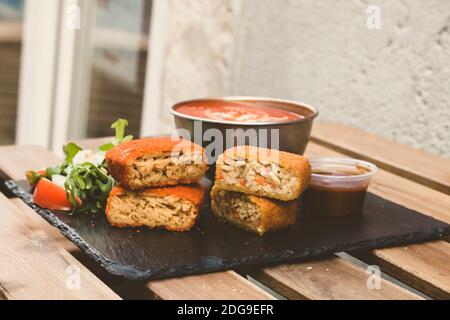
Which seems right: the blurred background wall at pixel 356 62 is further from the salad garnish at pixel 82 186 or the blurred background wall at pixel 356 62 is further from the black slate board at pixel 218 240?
the salad garnish at pixel 82 186

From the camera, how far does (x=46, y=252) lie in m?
1.31

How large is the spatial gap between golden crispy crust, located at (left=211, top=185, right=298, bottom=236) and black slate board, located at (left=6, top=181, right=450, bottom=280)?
0.6 inches

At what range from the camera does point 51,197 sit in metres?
1.50

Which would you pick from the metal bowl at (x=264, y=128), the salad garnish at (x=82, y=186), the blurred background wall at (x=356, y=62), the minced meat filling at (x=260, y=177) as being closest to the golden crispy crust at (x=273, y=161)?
the minced meat filling at (x=260, y=177)

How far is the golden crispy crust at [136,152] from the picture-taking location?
4.54ft

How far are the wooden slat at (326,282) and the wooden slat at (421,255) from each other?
0.21 feet

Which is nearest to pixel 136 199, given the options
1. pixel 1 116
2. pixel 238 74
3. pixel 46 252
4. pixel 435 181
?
pixel 46 252

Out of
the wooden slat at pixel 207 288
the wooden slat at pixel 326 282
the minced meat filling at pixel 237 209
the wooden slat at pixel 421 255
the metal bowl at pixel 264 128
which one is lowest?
the wooden slat at pixel 207 288

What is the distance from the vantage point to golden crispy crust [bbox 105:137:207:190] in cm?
138

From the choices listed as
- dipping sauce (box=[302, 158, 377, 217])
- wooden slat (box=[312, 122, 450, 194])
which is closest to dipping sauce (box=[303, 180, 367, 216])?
dipping sauce (box=[302, 158, 377, 217])

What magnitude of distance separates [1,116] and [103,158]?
3164 millimetres

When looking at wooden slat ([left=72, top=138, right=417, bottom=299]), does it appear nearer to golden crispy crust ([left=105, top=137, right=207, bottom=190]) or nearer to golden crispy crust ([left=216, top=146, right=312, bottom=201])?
golden crispy crust ([left=216, top=146, right=312, bottom=201])
